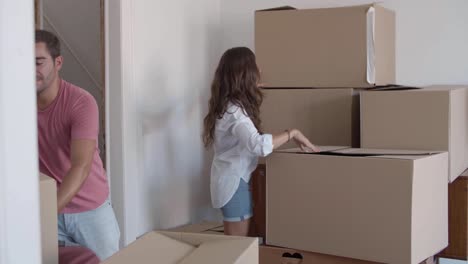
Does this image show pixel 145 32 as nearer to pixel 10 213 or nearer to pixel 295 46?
pixel 295 46

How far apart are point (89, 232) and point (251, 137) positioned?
658 millimetres

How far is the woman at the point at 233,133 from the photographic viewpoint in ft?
6.93

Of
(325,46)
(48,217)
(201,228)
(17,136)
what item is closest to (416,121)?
(325,46)

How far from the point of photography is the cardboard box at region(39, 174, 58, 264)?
33.5 inches

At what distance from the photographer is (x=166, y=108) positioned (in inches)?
115

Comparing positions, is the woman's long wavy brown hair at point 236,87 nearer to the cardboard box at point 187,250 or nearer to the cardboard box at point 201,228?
the cardboard box at point 201,228

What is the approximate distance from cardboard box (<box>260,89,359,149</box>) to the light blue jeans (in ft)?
3.66

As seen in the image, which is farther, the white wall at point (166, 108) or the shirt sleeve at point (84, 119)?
the white wall at point (166, 108)

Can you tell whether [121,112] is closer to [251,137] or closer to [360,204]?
[251,137]

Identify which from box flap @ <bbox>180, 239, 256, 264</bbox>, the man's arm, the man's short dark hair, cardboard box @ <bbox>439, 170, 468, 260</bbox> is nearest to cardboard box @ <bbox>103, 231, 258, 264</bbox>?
box flap @ <bbox>180, 239, 256, 264</bbox>

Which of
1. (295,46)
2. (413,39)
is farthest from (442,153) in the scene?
(413,39)

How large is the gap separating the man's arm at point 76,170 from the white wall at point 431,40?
1921 mm

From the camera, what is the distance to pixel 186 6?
3.08 metres

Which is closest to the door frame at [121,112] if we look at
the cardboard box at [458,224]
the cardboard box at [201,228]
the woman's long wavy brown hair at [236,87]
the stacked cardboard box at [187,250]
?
the cardboard box at [201,228]
